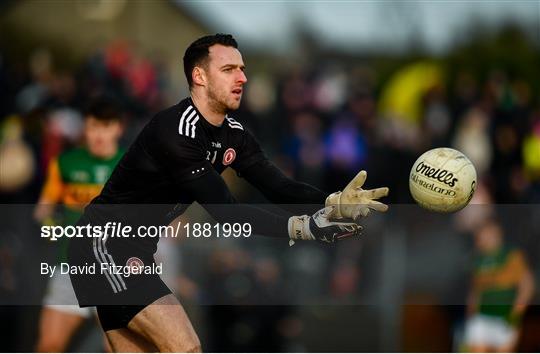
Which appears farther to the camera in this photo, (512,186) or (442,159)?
(512,186)

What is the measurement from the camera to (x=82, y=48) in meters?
27.4

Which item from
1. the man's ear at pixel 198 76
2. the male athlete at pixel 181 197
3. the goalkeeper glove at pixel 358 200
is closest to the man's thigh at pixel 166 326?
the male athlete at pixel 181 197

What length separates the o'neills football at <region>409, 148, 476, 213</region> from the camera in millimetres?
7680

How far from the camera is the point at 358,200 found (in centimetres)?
715

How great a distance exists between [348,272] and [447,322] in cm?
140

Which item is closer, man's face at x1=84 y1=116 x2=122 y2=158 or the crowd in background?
man's face at x1=84 y1=116 x2=122 y2=158

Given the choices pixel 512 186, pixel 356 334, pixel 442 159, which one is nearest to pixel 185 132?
pixel 442 159

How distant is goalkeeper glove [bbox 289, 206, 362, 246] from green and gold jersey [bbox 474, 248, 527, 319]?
596 cm

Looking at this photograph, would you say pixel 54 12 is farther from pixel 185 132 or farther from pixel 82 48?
pixel 185 132

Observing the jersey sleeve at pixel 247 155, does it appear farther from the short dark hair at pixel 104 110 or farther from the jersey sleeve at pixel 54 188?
the jersey sleeve at pixel 54 188

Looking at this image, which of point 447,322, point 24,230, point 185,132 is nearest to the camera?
point 185,132

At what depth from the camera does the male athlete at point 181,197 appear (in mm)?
7391

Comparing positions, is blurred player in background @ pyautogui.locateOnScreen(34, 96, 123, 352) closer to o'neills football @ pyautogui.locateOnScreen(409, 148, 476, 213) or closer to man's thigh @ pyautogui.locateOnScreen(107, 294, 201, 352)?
man's thigh @ pyautogui.locateOnScreen(107, 294, 201, 352)

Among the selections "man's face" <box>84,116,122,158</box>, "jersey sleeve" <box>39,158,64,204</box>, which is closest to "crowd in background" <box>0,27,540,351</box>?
"jersey sleeve" <box>39,158,64,204</box>
